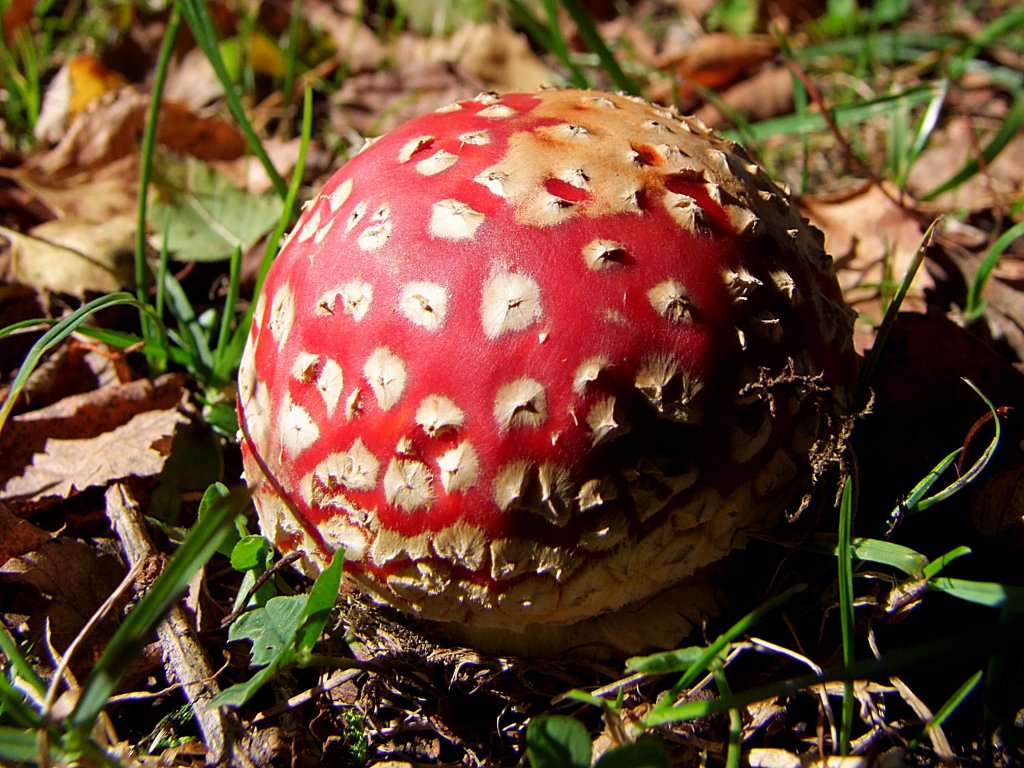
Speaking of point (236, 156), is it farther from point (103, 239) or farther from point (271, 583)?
point (271, 583)

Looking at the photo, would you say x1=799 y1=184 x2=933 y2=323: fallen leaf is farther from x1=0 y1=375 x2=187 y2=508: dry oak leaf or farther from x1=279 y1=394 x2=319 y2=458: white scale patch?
x1=0 y1=375 x2=187 y2=508: dry oak leaf

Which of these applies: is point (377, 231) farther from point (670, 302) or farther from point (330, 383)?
point (670, 302)

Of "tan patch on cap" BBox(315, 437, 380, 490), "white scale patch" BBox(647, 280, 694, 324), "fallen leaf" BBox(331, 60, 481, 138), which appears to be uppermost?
A: "white scale patch" BBox(647, 280, 694, 324)

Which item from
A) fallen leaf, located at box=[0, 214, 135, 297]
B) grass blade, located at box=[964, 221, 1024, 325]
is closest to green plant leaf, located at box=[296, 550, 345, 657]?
Answer: fallen leaf, located at box=[0, 214, 135, 297]

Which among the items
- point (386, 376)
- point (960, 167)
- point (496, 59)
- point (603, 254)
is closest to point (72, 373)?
point (386, 376)

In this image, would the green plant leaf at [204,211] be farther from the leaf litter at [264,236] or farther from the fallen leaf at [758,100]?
the fallen leaf at [758,100]

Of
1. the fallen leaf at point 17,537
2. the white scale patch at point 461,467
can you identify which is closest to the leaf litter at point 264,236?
the fallen leaf at point 17,537

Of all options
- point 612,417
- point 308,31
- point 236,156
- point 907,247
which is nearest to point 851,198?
point 907,247
